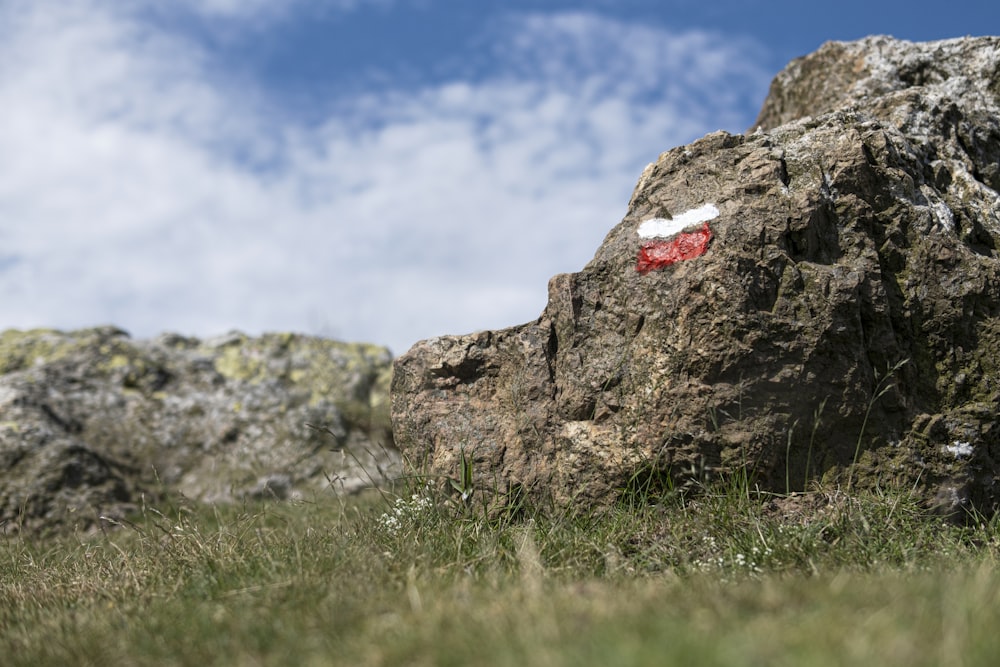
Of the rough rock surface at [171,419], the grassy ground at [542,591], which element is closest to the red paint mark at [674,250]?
the grassy ground at [542,591]

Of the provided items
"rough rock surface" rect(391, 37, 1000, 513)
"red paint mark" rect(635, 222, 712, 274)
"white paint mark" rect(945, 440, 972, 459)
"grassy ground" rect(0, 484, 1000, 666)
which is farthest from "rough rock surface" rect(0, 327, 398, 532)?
"white paint mark" rect(945, 440, 972, 459)

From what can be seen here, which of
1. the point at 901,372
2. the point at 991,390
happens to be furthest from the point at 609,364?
the point at 991,390

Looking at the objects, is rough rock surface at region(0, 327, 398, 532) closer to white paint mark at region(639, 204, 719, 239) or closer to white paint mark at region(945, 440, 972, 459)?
white paint mark at region(639, 204, 719, 239)

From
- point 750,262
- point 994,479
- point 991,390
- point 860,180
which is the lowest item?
point 994,479

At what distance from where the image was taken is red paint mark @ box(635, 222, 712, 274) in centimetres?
459

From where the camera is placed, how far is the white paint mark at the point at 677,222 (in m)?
4.70

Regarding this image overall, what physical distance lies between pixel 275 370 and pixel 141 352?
1676mm

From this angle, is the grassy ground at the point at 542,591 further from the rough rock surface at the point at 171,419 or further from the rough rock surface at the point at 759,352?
the rough rock surface at the point at 171,419

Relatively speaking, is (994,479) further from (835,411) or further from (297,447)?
(297,447)

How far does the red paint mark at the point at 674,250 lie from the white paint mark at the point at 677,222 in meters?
0.05

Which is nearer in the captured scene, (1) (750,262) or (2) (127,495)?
(1) (750,262)

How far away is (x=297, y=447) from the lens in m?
9.77

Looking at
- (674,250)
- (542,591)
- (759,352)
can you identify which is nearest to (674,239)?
(674,250)

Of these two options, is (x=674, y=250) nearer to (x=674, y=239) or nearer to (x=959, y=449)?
(x=674, y=239)
